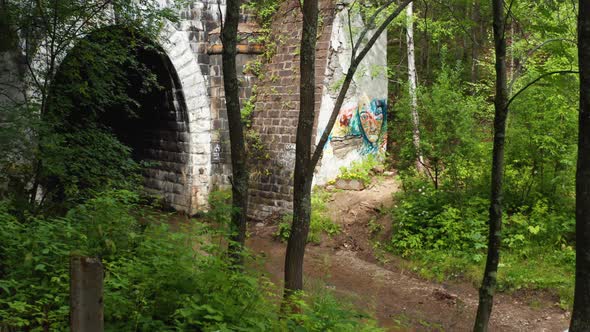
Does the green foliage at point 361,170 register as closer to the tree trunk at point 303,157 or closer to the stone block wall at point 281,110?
the stone block wall at point 281,110

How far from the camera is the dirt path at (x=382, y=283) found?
658 centimetres

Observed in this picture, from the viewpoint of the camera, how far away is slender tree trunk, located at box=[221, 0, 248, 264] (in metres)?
4.89

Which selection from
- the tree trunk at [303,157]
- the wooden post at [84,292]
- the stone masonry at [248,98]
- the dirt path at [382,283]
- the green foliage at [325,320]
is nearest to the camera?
the wooden post at [84,292]

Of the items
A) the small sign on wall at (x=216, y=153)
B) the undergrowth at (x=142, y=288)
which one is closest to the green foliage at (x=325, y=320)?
the undergrowth at (x=142, y=288)

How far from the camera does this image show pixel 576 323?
2.72 metres

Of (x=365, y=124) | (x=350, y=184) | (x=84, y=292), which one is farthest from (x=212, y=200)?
(x=365, y=124)

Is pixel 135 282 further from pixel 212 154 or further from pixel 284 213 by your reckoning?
pixel 212 154

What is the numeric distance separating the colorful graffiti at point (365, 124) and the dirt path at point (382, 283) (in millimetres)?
1107

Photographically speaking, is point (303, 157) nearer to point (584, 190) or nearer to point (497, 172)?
point (497, 172)

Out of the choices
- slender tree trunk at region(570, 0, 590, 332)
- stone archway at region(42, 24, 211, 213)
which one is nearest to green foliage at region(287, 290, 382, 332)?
slender tree trunk at region(570, 0, 590, 332)

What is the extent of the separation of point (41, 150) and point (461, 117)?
6.23 metres

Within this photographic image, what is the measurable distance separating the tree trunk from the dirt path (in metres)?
0.34

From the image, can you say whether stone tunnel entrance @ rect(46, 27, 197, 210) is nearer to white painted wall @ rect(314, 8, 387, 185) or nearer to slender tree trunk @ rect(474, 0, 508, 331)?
white painted wall @ rect(314, 8, 387, 185)

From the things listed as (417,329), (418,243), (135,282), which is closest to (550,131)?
(418,243)
